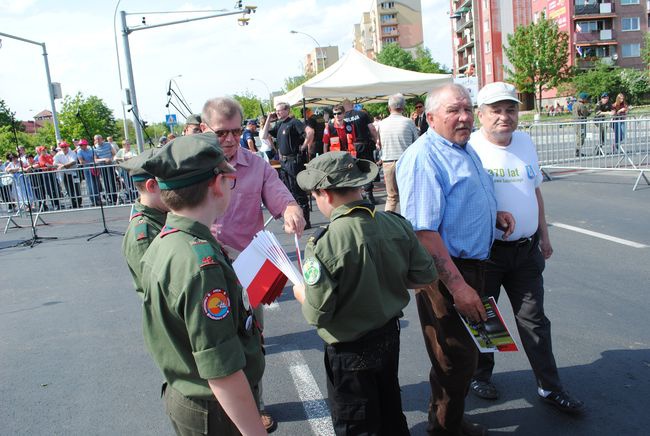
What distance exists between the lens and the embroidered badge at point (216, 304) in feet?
5.22

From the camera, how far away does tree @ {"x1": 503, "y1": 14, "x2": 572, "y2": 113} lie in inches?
2072

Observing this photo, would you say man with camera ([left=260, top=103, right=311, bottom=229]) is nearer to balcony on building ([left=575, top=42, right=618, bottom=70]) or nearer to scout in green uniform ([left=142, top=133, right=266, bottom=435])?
scout in green uniform ([left=142, top=133, right=266, bottom=435])

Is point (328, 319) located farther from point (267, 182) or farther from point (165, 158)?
point (267, 182)

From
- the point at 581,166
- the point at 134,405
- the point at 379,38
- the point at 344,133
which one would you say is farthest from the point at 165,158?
the point at 379,38

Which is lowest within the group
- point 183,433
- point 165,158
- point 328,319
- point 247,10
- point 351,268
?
point 183,433

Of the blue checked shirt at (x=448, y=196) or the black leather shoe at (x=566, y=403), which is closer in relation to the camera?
the blue checked shirt at (x=448, y=196)

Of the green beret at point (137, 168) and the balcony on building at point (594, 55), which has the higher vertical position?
the balcony on building at point (594, 55)

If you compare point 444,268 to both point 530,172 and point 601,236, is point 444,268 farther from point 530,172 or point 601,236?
point 601,236

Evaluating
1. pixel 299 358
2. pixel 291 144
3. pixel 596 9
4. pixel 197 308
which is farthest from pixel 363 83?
pixel 596 9

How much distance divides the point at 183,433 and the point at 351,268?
908mm

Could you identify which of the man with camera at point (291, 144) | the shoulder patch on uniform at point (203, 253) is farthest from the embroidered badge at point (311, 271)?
the man with camera at point (291, 144)

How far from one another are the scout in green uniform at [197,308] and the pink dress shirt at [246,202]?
141 cm

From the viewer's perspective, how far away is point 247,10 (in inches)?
808

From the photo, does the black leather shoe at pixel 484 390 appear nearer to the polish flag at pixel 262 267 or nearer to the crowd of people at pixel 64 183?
the polish flag at pixel 262 267
